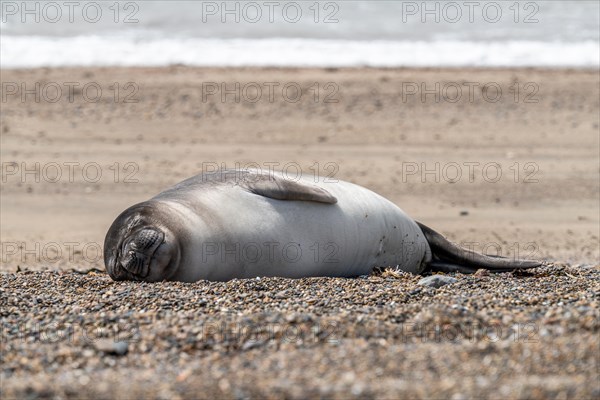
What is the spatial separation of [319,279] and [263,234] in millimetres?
446

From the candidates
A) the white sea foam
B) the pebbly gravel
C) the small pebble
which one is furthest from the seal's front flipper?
the white sea foam

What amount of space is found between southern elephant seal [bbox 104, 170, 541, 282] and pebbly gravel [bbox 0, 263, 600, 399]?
0.87ft

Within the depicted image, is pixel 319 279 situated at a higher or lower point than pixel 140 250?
lower

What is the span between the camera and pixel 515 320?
15.8 feet

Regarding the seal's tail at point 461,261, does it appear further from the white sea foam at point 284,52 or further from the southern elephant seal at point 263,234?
the white sea foam at point 284,52

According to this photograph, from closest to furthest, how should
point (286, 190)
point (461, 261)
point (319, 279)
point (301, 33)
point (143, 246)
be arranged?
1. point (143, 246)
2. point (319, 279)
3. point (286, 190)
4. point (461, 261)
5. point (301, 33)

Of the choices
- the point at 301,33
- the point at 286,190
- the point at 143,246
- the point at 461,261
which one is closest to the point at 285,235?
the point at 286,190

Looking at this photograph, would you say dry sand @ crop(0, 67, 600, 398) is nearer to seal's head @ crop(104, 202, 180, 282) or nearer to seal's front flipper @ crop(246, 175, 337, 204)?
seal's head @ crop(104, 202, 180, 282)

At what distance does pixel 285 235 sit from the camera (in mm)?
6578

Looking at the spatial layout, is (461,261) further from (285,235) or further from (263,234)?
(263,234)

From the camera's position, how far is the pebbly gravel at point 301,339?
392 centimetres

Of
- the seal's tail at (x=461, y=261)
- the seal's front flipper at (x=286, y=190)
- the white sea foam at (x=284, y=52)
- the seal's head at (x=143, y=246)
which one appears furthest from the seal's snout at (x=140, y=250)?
the white sea foam at (x=284, y=52)

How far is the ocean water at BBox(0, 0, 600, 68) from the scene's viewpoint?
1606cm

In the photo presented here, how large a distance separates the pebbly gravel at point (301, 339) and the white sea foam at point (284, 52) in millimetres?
9703
